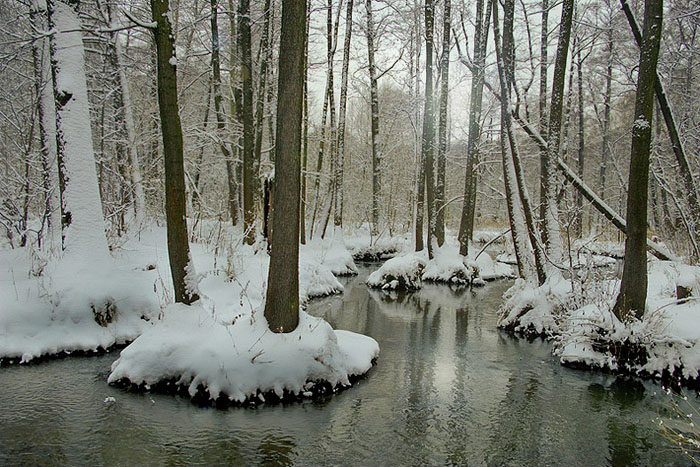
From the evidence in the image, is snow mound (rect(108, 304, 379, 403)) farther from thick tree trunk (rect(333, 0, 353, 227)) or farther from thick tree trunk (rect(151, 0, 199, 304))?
thick tree trunk (rect(333, 0, 353, 227))

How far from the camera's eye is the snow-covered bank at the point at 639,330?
7.38 metres

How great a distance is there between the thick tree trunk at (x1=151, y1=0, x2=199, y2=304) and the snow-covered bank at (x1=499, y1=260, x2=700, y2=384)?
7041 mm

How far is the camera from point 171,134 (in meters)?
7.19

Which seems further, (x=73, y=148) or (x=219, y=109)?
(x=219, y=109)

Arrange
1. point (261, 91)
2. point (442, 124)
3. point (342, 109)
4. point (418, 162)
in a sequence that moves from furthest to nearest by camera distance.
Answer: point (418, 162) < point (342, 109) < point (442, 124) < point (261, 91)

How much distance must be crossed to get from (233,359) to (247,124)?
9.65 m

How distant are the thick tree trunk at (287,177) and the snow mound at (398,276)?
928cm

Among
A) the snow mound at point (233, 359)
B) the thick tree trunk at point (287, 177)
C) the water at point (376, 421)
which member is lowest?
the water at point (376, 421)

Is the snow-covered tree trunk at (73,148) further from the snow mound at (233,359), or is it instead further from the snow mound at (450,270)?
the snow mound at (450,270)

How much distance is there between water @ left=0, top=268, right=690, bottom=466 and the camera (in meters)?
5.14

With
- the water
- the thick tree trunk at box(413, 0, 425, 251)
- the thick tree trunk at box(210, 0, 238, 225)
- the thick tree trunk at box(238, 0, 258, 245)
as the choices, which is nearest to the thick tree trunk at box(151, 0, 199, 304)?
the water

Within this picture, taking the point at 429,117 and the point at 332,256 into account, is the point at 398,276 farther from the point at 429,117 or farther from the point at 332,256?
the point at 429,117

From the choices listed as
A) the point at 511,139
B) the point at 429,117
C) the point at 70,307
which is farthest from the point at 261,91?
the point at 70,307

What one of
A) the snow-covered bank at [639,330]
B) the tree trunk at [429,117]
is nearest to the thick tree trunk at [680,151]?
the snow-covered bank at [639,330]
